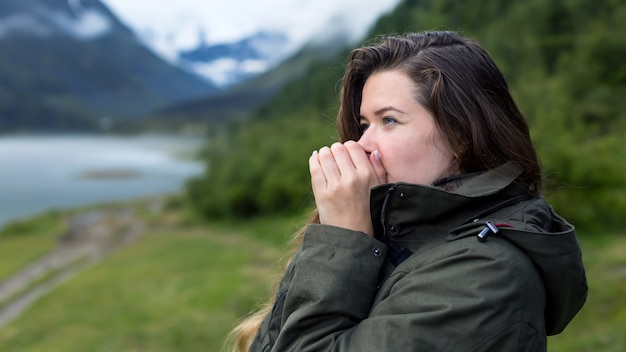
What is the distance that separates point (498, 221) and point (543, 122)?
1895 cm

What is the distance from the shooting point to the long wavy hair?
1.64 m

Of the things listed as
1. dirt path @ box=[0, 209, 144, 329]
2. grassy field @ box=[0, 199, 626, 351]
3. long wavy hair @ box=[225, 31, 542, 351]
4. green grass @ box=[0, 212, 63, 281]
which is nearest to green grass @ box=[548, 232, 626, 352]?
grassy field @ box=[0, 199, 626, 351]

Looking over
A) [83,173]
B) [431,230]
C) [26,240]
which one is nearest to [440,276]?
[431,230]

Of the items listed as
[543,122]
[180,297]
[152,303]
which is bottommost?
[180,297]

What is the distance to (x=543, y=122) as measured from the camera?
18891 mm

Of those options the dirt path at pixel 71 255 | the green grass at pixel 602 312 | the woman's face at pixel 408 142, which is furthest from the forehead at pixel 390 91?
the dirt path at pixel 71 255

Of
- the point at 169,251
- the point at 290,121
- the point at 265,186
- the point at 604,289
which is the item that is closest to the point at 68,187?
the point at 290,121

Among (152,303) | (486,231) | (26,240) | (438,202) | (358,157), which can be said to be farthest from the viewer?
(26,240)

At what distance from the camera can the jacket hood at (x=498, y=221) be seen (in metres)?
1.36

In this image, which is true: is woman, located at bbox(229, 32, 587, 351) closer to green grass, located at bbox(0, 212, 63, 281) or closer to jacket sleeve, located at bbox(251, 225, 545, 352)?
jacket sleeve, located at bbox(251, 225, 545, 352)

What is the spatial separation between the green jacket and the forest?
1322cm

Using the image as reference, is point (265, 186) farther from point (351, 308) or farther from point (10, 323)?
point (351, 308)

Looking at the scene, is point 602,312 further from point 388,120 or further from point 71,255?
point 71,255

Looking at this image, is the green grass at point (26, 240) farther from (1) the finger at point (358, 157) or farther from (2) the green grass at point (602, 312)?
(1) the finger at point (358, 157)
